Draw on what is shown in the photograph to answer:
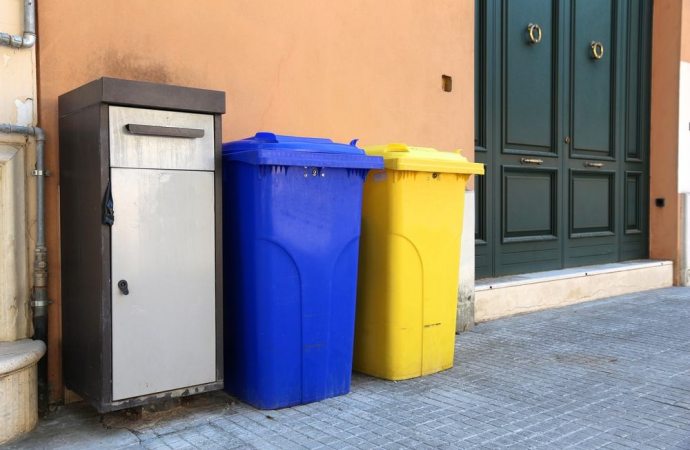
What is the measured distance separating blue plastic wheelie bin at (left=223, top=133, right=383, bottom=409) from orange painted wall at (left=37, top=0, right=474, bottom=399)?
77 centimetres

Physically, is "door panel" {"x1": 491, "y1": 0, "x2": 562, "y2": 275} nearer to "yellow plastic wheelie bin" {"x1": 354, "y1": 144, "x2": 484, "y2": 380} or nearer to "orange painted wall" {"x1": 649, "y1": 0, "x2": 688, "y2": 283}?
"orange painted wall" {"x1": 649, "y1": 0, "x2": 688, "y2": 283}

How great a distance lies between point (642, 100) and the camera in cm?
816

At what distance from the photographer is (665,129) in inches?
318

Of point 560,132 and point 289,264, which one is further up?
point 560,132

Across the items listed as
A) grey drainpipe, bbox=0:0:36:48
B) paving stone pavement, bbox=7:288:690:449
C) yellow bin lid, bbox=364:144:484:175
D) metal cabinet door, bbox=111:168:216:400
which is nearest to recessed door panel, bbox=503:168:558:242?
paving stone pavement, bbox=7:288:690:449

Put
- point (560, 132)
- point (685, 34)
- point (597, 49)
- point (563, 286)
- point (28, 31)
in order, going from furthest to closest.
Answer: point (685, 34) < point (597, 49) < point (560, 132) < point (563, 286) < point (28, 31)

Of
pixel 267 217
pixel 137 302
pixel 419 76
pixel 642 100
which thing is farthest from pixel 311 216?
pixel 642 100

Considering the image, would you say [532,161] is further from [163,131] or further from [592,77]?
[163,131]

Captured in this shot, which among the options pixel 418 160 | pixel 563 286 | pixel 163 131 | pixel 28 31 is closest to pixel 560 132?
pixel 563 286

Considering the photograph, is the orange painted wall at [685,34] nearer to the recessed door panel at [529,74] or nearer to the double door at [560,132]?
the double door at [560,132]

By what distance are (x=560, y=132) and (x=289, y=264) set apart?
4.56 meters

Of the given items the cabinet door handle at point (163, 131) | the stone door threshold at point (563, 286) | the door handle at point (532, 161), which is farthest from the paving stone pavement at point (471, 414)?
the door handle at point (532, 161)

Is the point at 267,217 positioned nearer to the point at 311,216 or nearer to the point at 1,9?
the point at 311,216

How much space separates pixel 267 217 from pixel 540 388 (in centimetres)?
189
